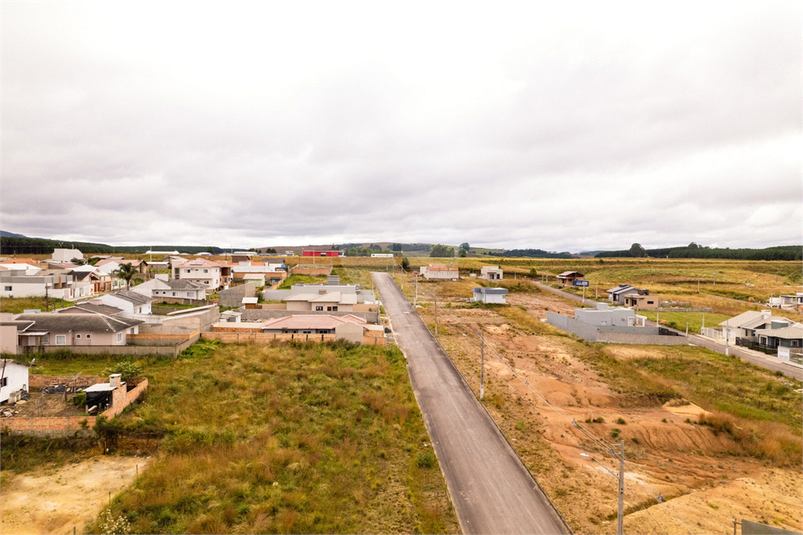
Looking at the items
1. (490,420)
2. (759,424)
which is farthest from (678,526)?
(759,424)

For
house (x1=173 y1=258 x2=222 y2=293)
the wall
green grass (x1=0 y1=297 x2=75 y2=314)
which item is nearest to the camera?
the wall

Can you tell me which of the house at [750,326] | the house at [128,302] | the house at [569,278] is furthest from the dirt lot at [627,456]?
the house at [569,278]

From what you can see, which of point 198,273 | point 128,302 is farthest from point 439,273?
point 128,302

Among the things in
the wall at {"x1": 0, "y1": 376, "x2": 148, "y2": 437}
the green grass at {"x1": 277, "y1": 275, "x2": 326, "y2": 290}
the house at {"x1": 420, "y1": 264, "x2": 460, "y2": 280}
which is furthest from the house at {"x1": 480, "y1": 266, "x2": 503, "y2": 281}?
the wall at {"x1": 0, "y1": 376, "x2": 148, "y2": 437}

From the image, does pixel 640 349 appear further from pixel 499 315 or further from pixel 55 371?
pixel 55 371

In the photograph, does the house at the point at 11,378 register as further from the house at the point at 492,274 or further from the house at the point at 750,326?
the house at the point at 492,274

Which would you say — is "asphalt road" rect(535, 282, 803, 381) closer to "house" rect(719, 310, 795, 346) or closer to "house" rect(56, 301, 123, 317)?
"house" rect(719, 310, 795, 346)

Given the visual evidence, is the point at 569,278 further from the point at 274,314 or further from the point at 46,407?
the point at 46,407
